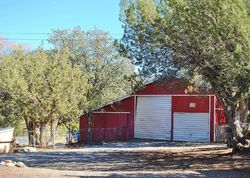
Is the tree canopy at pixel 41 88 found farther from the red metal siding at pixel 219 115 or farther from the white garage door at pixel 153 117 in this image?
the red metal siding at pixel 219 115

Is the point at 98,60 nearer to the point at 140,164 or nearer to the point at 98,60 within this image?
the point at 98,60

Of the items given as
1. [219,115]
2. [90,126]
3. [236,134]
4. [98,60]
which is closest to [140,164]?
[236,134]

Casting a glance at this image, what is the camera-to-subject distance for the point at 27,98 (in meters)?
32.2

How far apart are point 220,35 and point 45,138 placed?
22.9 m

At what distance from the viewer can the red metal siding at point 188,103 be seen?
35.4 m

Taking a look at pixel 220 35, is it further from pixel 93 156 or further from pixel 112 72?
pixel 112 72

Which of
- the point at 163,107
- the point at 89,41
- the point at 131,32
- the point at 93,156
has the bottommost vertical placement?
the point at 93,156

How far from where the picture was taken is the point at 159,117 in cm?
3781

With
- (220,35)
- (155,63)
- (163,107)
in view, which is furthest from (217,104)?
(220,35)

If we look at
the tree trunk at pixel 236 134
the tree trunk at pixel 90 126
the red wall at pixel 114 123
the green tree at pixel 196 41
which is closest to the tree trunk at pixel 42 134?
the tree trunk at pixel 90 126

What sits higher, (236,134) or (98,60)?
(98,60)

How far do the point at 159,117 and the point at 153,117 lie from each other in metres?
0.60

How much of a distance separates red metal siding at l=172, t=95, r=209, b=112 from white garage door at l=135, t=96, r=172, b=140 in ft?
1.94

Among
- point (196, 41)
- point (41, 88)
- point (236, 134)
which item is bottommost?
point (236, 134)
